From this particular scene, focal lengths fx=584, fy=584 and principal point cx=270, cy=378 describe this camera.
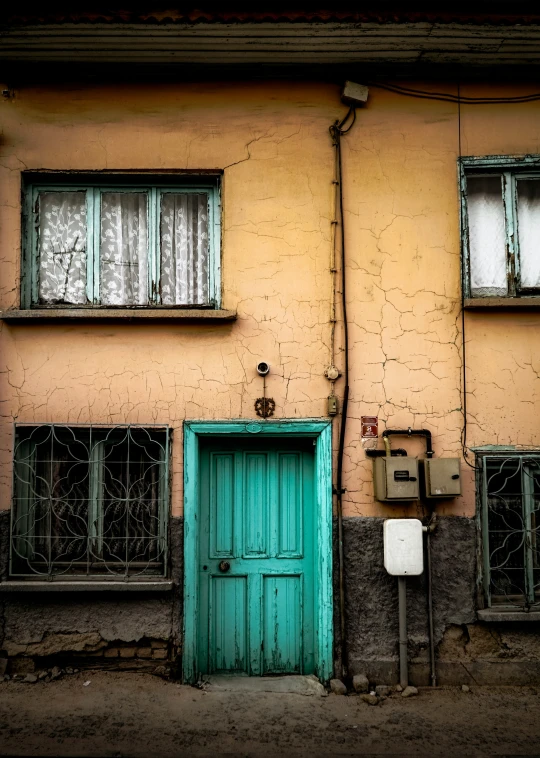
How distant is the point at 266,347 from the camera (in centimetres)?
515

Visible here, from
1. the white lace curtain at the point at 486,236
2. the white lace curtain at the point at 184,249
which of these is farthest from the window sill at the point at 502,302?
the white lace curtain at the point at 184,249

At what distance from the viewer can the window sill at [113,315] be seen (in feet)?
16.5

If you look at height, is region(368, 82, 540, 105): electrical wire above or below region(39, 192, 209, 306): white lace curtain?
above

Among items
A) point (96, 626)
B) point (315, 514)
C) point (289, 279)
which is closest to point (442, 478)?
point (315, 514)

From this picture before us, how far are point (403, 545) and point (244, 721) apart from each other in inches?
71.2

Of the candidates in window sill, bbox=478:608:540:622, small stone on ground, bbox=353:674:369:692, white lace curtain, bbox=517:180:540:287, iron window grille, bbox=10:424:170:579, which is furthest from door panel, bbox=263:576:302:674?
white lace curtain, bbox=517:180:540:287

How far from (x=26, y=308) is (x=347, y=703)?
4.31 m

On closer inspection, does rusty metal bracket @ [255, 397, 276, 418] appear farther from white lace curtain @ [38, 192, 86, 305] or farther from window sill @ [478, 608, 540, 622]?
window sill @ [478, 608, 540, 622]

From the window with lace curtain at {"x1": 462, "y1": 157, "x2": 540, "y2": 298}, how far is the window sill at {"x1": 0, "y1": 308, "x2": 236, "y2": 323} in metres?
2.31

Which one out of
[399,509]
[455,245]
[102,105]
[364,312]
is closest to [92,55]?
[102,105]

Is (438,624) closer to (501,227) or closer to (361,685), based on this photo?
(361,685)

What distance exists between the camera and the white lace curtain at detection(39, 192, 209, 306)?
17.5ft

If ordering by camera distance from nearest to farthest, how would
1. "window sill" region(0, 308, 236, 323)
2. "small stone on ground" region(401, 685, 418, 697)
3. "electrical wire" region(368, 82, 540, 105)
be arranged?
"small stone on ground" region(401, 685, 418, 697) < "window sill" region(0, 308, 236, 323) < "electrical wire" region(368, 82, 540, 105)

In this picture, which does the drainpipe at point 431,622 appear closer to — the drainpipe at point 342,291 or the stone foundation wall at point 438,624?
the stone foundation wall at point 438,624
